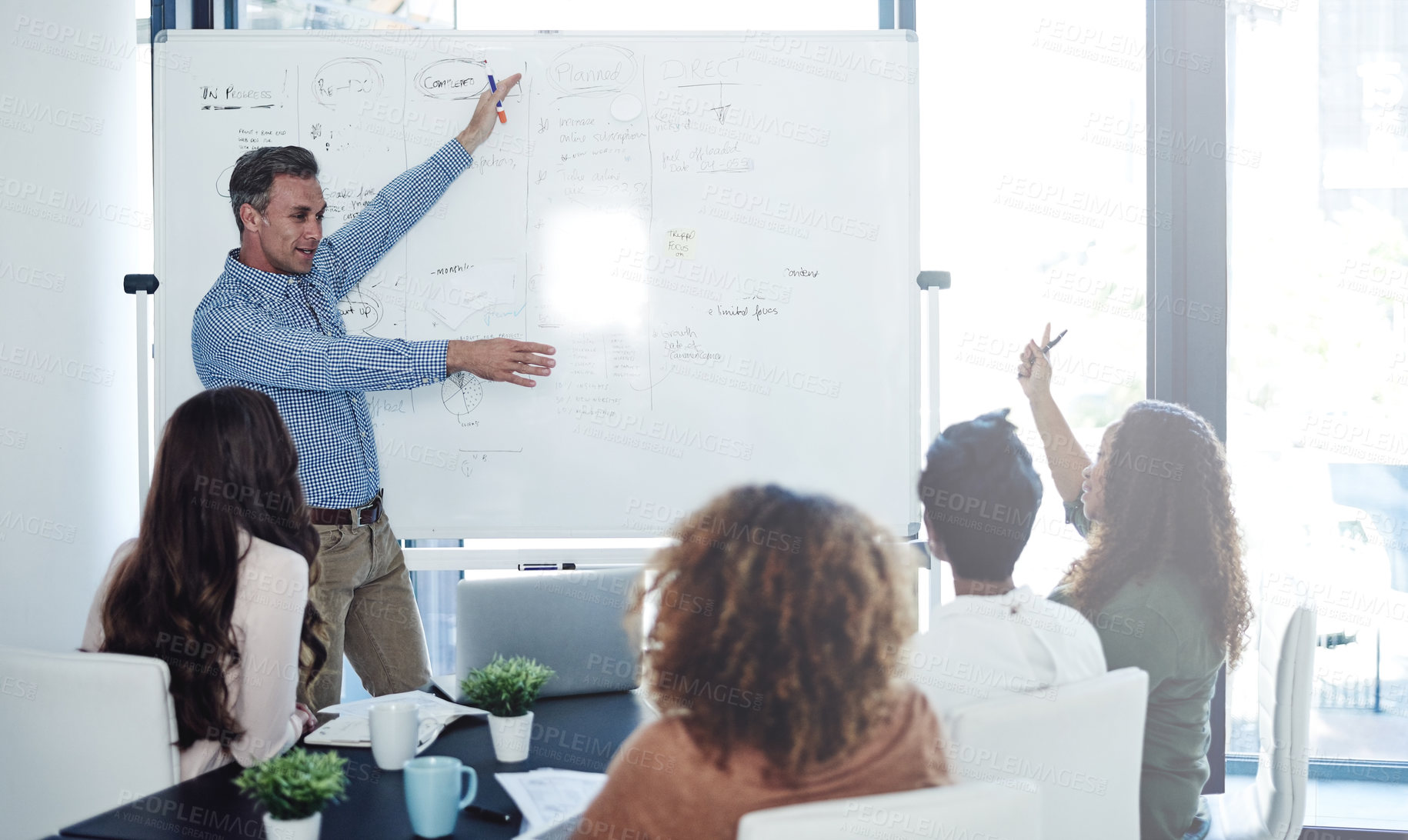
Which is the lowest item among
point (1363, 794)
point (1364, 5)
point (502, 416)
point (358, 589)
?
point (1363, 794)

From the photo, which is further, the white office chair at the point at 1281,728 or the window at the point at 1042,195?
the window at the point at 1042,195

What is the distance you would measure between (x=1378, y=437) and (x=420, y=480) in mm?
2635

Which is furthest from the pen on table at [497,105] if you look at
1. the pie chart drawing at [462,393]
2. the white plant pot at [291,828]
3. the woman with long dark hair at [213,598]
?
the white plant pot at [291,828]

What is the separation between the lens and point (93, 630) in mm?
1685

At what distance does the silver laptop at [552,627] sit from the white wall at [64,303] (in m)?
1.31

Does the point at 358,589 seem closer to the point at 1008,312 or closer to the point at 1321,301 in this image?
the point at 1008,312

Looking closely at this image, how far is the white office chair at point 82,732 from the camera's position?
56.4 inches

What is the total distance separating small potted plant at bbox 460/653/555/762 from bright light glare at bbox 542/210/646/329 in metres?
1.31

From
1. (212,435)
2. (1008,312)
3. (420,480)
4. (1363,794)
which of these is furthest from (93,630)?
(1363,794)

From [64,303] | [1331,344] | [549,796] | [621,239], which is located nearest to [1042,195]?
[1331,344]

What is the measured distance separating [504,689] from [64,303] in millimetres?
2034

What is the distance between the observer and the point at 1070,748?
4.37 ft

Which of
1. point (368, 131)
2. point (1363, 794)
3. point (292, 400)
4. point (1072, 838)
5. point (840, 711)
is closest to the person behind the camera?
Result: point (840, 711)

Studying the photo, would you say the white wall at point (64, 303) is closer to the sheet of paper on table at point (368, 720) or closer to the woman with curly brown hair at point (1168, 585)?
the sheet of paper on table at point (368, 720)
